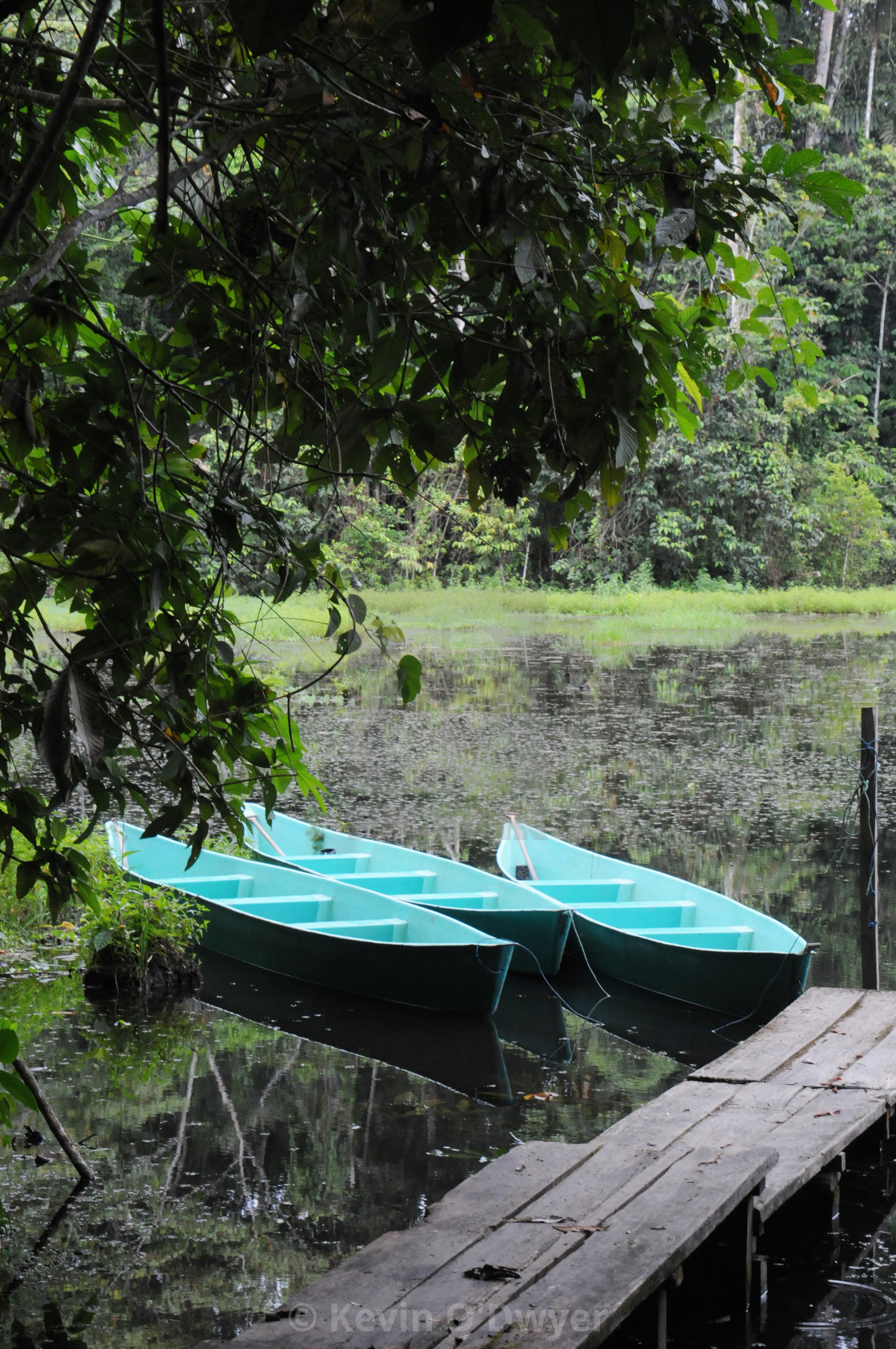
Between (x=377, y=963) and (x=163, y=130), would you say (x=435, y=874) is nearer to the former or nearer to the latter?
(x=377, y=963)

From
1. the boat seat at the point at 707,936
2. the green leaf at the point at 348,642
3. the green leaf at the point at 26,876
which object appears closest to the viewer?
the green leaf at the point at 348,642

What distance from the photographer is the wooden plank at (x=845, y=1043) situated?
14.6 feet

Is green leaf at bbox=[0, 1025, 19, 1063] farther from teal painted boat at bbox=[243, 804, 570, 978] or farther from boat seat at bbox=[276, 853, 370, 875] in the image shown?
boat seat at bbox=[276, 853, 370, 875]

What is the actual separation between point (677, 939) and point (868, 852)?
104 cm

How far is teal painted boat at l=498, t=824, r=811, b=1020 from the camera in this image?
5836 mm

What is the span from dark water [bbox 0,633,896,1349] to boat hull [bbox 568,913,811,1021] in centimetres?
14

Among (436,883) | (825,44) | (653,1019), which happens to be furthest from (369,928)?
(825,44)

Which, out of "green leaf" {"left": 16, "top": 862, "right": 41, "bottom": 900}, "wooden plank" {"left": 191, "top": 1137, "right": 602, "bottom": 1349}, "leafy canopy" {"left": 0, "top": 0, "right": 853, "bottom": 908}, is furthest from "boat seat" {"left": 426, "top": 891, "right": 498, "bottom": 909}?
"green leaf" {"left": 16, "top": 862, "right": 41, "bottom": 900}

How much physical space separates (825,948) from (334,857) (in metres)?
2.97

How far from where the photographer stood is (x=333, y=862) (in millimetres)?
8070

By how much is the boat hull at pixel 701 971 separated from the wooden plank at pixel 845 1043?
1.59 feet

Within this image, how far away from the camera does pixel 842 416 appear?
3244 centimetres

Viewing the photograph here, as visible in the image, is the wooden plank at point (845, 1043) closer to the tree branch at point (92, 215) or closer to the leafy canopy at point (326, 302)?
the leafy canopy at point (326, 302)

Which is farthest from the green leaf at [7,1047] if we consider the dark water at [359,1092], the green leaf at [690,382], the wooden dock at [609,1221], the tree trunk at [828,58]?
the tree trunk at [828,58]
